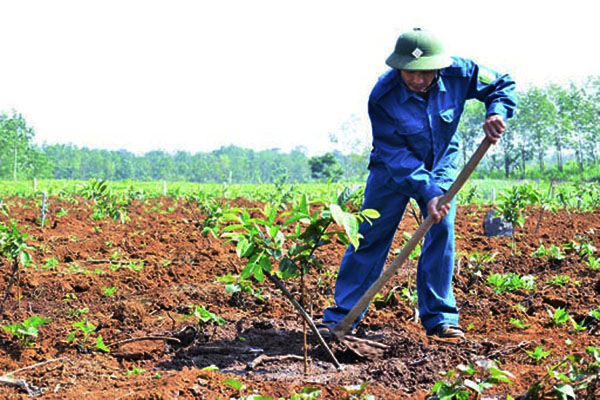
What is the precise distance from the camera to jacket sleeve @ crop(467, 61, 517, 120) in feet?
13.2

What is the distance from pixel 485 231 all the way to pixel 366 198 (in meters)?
6.39

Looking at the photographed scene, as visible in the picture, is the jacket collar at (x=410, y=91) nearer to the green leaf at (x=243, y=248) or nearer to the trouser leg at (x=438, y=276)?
the trouser leg at (x=438, y=276)

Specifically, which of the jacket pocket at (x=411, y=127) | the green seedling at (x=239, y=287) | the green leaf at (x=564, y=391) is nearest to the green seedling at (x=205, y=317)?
the green seedling at (x=239, y=287)

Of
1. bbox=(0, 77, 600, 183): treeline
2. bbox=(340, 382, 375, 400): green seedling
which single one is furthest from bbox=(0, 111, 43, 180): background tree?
bbox=(340, 382, 375, 400): green seedling

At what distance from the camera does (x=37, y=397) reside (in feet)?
10.1

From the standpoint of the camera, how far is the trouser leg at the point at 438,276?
420 cm

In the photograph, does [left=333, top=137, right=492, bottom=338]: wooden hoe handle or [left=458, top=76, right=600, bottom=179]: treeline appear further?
[left=458, top=76, right=600, bottom=179]: treeline

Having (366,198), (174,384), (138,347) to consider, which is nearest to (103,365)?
(138,347)

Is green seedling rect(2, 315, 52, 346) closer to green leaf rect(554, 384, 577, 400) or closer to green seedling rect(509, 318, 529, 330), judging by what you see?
green leaf rect(554, 384, 577, 400)

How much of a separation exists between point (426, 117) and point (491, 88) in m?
0.47

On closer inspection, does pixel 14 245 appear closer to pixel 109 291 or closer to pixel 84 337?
pixel 84 337

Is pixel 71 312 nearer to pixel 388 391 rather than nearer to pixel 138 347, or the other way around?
pixel 138 347

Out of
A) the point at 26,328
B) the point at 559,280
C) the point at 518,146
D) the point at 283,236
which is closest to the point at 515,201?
the point at 559,280

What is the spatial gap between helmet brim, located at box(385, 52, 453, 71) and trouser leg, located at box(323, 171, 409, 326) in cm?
69
